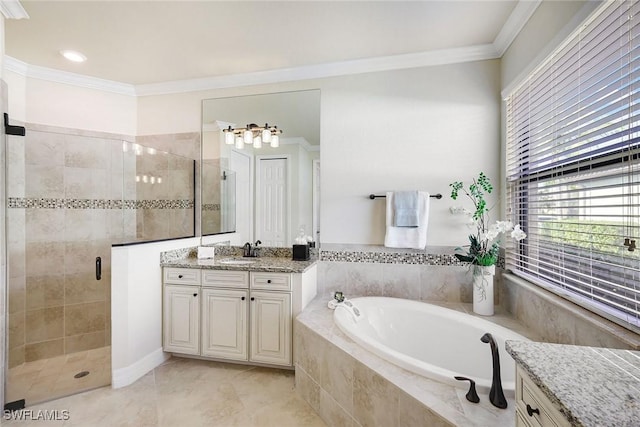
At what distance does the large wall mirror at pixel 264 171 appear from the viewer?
8.66 ft

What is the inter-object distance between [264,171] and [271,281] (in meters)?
1.05

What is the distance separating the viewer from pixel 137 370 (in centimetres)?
218

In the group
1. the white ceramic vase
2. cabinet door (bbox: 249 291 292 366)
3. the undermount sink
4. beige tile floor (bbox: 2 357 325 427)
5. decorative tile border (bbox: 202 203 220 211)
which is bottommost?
beige tile floor (bbox: 2 357 325 427)

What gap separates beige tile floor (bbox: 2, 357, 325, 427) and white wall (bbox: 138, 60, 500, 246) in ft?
4.06

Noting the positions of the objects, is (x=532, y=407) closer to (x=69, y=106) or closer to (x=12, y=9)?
(x=12, y=9)

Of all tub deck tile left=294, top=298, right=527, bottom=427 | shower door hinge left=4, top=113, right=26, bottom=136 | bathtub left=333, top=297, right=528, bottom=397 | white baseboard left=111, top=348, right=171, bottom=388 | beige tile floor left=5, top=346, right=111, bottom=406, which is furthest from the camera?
white baseboard left=111, top=348, right=171, bottom=388

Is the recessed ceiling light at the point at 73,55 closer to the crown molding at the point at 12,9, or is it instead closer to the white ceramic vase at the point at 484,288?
the crown molding at the point at 12,9

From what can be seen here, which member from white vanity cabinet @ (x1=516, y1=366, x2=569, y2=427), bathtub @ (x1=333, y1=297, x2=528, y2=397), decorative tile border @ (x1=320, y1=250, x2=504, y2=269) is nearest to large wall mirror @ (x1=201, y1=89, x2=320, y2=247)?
decorative tile border @ (x1=320, y1=250, x2=504, y2=269)

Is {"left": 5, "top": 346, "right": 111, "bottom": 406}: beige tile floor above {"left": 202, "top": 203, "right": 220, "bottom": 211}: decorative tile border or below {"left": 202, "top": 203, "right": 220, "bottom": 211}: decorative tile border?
below

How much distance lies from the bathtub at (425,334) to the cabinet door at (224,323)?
82 centimetres

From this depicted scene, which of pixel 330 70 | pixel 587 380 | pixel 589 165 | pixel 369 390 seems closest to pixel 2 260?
pixel 369 390

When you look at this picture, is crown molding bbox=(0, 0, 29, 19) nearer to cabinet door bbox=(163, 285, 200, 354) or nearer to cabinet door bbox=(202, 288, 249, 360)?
cabinet door bbox=(163, 285, 200, 354)

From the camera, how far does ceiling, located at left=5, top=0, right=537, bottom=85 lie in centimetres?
186

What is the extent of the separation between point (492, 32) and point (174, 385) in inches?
137
